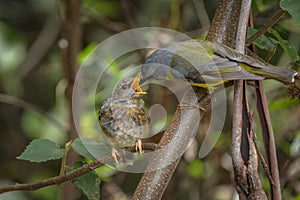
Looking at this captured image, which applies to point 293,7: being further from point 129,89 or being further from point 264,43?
point 129,89

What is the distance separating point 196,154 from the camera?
272 centimetres

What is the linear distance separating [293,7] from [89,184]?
0.60 metres

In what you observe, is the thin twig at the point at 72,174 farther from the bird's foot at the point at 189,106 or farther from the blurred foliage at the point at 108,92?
the blurred foliage at the point at 108,92

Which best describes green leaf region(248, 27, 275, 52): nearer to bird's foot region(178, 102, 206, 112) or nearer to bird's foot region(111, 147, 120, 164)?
bird's foot region(178, 102, 206, 112)

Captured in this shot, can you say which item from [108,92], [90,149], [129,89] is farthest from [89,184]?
[108,92]

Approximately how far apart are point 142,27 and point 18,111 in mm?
919

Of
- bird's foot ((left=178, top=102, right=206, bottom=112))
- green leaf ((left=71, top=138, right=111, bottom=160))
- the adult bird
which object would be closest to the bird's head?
the adult bird

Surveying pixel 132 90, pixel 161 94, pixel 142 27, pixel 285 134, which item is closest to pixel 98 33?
pixel 142 27

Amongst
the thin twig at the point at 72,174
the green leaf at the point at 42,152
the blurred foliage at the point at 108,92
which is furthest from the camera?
the blurred foliage at the point at 108,92

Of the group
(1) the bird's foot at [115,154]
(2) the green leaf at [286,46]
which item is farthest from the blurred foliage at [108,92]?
(1) the bird's foot at [115,154]

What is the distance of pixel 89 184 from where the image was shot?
149 cm

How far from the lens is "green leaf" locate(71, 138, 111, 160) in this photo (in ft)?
4.88

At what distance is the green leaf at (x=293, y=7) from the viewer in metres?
1.39

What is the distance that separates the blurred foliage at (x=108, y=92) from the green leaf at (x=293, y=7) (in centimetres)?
80
